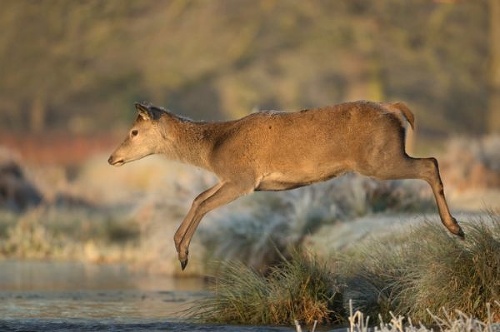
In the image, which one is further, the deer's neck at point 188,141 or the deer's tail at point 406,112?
the deer's neck at point 188,141

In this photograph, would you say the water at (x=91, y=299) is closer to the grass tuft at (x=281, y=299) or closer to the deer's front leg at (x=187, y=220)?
the grass tuft at (x=281, y=299)

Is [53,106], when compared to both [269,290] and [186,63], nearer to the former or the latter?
[186,63]

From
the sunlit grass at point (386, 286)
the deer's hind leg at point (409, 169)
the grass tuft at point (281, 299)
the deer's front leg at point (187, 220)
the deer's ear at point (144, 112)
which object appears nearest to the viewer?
the sunlit grass at point (386, 286)

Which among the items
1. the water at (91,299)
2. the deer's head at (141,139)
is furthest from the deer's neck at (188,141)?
the water at (91,299)

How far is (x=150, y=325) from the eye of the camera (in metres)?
10.9

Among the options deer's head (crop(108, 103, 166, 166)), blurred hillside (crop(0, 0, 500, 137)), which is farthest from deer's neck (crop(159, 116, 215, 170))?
blurred hillside (crop(0, 0, 500, 137))

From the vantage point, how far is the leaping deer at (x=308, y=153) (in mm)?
11656

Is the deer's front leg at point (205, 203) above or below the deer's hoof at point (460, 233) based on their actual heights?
above

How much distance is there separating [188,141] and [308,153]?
1.41 metres

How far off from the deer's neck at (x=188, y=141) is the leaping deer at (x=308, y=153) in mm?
174

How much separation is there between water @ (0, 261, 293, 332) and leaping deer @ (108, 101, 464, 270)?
3.15 ft

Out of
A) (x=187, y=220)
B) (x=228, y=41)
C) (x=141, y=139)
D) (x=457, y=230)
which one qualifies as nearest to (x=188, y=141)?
(x=141, y=139)

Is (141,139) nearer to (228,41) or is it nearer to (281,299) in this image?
(281,299)

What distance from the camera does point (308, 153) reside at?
11.8 metres
